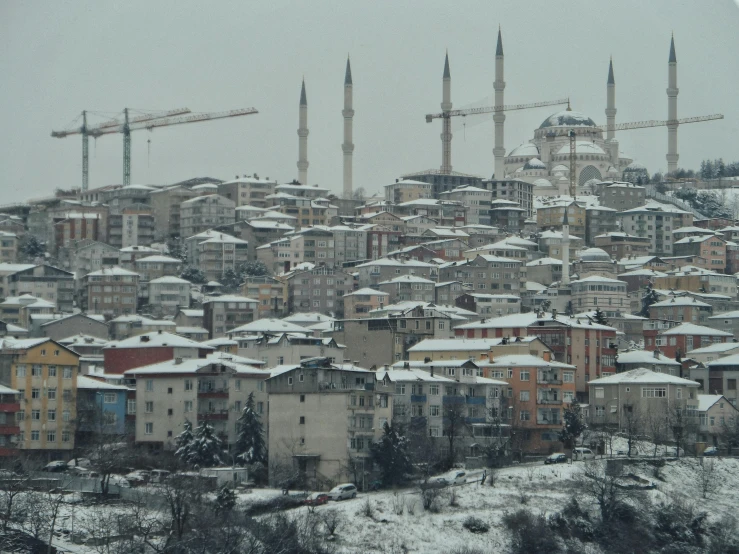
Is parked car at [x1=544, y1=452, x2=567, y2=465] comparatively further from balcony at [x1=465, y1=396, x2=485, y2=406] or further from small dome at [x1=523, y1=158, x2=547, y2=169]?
small dome at [x1=523, y1=158, x2=547, y2=169]

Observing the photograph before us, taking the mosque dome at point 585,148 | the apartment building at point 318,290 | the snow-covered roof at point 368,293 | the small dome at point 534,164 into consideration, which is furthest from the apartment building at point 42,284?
the mosque dome at point 585,148

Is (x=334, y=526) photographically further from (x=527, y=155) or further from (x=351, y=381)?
(x=527, y=155)

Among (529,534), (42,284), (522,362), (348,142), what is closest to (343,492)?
(529,534)

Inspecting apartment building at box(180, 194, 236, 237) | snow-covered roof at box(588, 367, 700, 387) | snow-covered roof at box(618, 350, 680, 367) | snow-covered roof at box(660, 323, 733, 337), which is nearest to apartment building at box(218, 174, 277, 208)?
apartment building at box(180, 194, 236, 237)

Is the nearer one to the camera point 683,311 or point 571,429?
point 571,429

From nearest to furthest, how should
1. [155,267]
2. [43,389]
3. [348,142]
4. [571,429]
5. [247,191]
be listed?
[43,389]
[571,429]
[155,267]
[247,191]
[348,142]

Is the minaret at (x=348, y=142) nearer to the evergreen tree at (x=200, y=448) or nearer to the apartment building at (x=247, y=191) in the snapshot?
the apartment building at (x=247, y=191)

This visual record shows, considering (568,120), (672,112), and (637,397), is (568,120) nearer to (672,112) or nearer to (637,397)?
(672,112)
